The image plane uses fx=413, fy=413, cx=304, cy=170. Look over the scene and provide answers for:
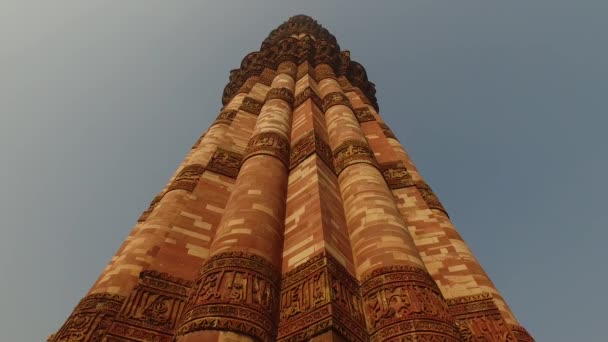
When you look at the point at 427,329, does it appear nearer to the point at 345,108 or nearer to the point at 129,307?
the point at 129,307

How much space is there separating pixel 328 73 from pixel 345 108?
466 centimetres

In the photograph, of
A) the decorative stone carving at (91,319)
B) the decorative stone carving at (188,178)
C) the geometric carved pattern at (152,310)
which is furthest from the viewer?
the decorative stone carving at (188,178)

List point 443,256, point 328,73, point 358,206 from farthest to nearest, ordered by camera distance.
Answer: point 328,73
point 443,256
point 358,206

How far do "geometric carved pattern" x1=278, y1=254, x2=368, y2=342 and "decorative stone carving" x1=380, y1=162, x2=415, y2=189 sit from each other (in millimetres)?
4238

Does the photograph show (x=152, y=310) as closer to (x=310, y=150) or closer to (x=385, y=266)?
(x=385, y=266)

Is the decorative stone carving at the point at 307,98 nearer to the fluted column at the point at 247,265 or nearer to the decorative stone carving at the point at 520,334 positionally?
the fluted column at the point at 247,265

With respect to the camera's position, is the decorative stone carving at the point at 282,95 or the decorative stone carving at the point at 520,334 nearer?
the decorative stone carving at the point at 520,334

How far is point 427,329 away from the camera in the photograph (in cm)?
397

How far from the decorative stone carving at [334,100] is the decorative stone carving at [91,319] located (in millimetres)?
7705

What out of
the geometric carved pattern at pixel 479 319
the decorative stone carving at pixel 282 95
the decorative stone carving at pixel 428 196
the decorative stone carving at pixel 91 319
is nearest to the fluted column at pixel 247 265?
the decorative stone carving at pixel 91 319

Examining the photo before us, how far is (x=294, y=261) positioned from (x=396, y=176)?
4673 mm

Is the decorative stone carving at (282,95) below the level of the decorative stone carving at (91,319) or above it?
above

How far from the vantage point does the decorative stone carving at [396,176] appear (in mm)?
8749

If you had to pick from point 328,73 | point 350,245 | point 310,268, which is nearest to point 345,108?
point 328,73
